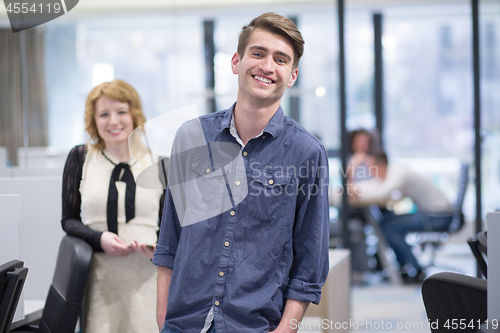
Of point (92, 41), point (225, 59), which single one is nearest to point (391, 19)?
point (225, 59)

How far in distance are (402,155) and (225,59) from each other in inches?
89.7

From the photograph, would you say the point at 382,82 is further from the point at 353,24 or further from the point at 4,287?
the point at 4,287

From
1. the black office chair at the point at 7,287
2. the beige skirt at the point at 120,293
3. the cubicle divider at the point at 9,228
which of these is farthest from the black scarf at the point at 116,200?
the black office chair at the point at 7,287

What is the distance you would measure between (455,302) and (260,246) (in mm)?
793

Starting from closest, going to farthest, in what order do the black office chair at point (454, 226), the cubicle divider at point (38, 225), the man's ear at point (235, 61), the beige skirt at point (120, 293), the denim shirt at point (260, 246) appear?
the denim shirt at point (260, 246) → the man's ear at point (235, 61) → the beige skirt at point (120, 293) → the cubicle divider at point (38, 225) → the black office chair at point (454, 226)

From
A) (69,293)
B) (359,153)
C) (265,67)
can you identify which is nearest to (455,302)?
(265,67)

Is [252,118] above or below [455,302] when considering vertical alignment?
above

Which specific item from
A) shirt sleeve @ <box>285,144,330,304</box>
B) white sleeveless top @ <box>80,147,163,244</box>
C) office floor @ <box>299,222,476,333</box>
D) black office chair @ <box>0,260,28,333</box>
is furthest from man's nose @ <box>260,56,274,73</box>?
office floor @ <box>299,222,476,333</box>

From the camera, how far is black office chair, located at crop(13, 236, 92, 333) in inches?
66.2

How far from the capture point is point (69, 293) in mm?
1688

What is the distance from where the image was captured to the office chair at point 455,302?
156cm

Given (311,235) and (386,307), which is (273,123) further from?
(386,307)

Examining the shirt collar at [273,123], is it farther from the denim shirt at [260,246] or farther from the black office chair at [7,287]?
the black office chair at [7,287]

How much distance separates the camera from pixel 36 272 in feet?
7.12
